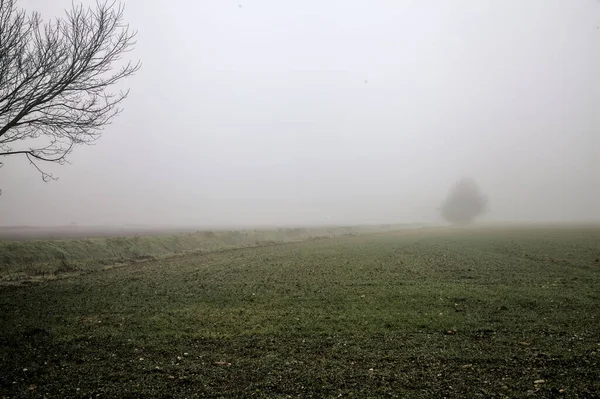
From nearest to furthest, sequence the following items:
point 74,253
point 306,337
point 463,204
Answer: point 306,337, point 74,253, point 463,204

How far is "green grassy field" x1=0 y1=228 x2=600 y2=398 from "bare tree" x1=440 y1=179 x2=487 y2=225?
93997 mm

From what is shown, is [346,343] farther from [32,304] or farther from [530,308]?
[32,304]

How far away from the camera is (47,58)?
44.6 feet

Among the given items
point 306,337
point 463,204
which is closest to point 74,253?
point 306,337

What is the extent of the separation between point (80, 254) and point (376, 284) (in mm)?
25769

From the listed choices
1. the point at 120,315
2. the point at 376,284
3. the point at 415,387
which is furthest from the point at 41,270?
the point at 415,387

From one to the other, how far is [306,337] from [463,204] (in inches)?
4278

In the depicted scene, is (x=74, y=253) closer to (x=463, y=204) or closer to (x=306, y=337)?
(x=306, y=337)

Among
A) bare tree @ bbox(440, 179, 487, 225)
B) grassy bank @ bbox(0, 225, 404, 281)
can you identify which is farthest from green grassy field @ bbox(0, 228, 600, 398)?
bare tree @ bbox(440, 179, 487, 225)

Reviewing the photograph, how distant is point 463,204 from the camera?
105m

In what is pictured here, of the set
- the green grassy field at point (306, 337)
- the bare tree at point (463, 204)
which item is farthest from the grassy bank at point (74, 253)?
the bare tree at point (463, 204)

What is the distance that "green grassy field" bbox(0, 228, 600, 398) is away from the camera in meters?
6.30

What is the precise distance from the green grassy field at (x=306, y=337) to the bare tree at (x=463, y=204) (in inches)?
3701

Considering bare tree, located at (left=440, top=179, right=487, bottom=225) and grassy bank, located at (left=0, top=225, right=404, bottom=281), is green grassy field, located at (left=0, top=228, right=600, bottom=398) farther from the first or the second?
bare tree, located at (left=440, top=179, right=487, bottom=225)
